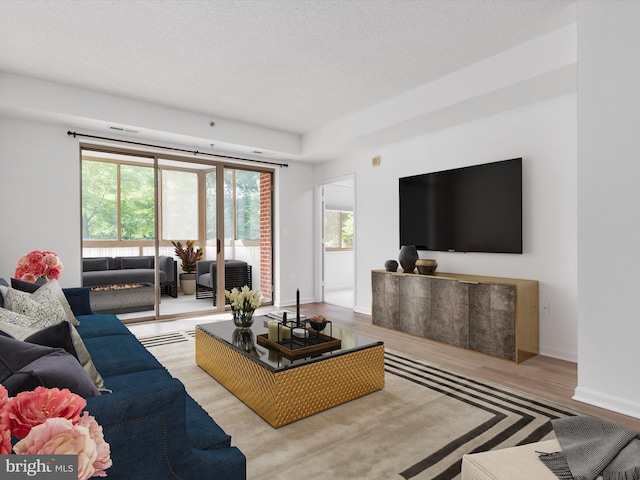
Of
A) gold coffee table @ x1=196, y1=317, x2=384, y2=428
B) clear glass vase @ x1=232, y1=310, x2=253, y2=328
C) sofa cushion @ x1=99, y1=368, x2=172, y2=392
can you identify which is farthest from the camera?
clear glass vase @ x1=232, y1=310, x2=253, y2=328

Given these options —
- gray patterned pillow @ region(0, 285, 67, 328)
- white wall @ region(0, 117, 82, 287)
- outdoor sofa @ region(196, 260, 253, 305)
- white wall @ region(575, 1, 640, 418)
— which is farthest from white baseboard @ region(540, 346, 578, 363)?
white wall @ region(0, 117, 82, 287)

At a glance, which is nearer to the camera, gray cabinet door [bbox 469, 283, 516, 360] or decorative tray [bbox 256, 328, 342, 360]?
decorative tray [bbox 256, 328, 342, 360]

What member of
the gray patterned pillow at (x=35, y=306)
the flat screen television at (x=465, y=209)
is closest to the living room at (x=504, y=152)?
the flat screen television at (x=465, y=209)

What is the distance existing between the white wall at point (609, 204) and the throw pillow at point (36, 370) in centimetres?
295

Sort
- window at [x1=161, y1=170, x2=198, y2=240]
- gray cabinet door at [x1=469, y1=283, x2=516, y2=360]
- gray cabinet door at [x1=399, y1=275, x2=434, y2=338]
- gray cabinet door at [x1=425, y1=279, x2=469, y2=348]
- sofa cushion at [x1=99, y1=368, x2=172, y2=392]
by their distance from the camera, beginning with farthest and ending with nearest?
window at [x1=161, y1=170, x2=198, y2=240], gray cabinet door at [x1=399, y1=275, x2=434, y2=338], gray cabinet door at [x1=425, y1=279, x2=469, y2=348], gray cabinet door at [x1=469, y1=283, x2=516, y2=360], sofa cushion at [x1=99, y1=368, x2=172, y2=392]

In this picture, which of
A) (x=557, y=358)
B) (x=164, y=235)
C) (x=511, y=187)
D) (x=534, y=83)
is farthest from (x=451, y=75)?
(x=164, y=235)

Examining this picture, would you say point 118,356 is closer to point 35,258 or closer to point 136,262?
point 35,258

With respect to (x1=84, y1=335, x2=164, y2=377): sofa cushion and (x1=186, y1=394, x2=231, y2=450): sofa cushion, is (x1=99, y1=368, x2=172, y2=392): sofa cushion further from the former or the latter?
(x1=186, y1=394, x2=231, y2=450): sofa cushion

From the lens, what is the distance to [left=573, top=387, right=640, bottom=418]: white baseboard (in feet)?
7.82

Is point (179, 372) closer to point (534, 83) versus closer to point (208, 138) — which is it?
point (208, 138)

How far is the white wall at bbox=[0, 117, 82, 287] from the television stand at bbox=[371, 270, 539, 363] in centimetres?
383

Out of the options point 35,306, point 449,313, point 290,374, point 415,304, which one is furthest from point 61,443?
point 415,304

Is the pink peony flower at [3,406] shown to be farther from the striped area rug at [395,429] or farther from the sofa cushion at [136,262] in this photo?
the sofa cushion at [136,262]

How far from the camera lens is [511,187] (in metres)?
3.83
